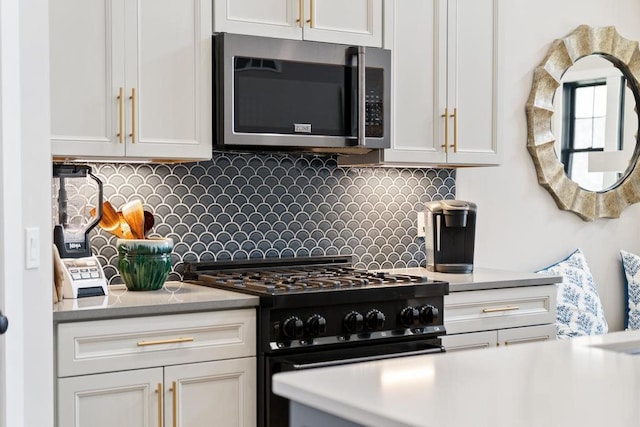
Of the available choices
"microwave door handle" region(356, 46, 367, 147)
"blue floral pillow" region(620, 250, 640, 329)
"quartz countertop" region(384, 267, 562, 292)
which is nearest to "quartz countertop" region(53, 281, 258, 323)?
"microwave door handle" region(356, 46, 367, 147)

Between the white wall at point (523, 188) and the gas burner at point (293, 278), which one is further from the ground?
the white wall at point (523, 188)

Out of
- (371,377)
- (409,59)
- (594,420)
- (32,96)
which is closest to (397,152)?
(409,59)

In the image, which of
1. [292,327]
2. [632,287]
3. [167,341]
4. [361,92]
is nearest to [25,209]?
[167,341]

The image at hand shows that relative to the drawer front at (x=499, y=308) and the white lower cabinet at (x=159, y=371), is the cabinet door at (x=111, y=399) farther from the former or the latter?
the drawer front at (x=499, y=308)

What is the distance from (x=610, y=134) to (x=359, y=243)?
180 cm

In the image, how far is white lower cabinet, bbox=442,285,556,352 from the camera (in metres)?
3.58

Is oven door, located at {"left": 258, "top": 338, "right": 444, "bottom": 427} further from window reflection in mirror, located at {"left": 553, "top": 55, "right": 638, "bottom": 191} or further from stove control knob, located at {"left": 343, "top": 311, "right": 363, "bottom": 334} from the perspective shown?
window reflection in mirror, located at {"left": 553, "top": 55, "right": 638, "bottom": 191}

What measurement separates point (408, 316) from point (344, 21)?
48.8 inches

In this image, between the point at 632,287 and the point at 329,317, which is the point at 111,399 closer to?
the point at 329,317

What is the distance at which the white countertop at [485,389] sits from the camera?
153cm

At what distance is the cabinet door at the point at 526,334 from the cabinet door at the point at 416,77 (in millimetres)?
802

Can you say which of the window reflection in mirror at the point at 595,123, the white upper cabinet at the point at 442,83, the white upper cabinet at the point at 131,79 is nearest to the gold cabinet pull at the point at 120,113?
the white upper cabinet at the point at 131,79

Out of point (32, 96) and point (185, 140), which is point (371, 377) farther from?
point (185, 140)

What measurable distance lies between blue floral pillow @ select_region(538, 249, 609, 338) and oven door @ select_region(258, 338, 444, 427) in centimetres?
132
